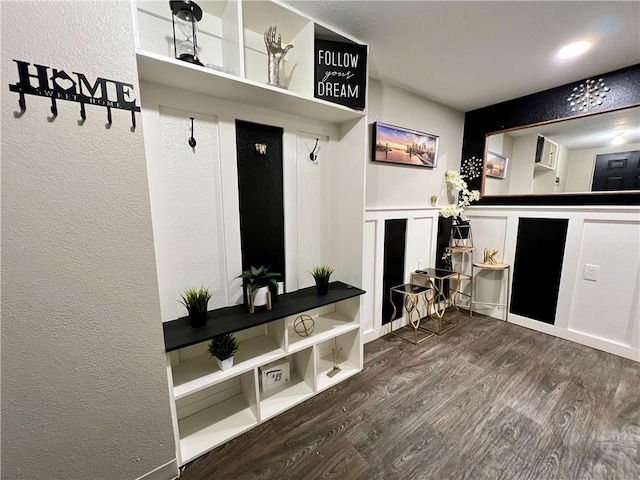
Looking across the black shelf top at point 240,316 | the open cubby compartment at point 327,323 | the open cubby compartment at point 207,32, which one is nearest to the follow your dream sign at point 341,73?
the open cubby compartment at point 207,32

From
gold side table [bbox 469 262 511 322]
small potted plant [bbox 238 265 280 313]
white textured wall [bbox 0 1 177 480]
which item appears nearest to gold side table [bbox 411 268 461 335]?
gold side table [bbox 469 262 511 322]

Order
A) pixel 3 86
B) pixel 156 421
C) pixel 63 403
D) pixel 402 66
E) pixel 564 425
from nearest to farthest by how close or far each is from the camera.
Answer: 1. pixel 3 86
2. pixel 63 403
3. pixel 156 421
4. pixel 564 425
5. pixel 402 66

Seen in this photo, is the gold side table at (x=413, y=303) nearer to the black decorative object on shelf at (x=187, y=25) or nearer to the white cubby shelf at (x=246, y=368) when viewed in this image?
the white cubby shelf at (x=246, y=368)

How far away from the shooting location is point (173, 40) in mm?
1285

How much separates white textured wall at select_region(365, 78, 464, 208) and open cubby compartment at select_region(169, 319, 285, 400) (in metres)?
1.31

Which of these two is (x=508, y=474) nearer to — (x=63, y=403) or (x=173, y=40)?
(x=63, y=403)

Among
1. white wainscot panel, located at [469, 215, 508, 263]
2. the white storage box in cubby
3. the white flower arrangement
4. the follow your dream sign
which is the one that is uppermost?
the follow your dream sign

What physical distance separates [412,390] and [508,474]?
612 mm

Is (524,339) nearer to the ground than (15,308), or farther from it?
nearer to the ground

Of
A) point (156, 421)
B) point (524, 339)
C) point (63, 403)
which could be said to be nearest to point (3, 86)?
point (63, 403)

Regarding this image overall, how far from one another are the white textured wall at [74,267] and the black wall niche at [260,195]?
60 centimetres

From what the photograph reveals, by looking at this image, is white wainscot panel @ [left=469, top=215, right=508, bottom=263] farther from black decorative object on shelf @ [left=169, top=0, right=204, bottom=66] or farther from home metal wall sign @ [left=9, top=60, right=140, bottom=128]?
home metal wall sign @ [left=9, top=60, right=140, bottom=128]

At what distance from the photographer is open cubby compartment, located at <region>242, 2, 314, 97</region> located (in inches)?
54.0

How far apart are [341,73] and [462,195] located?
80.9 inches
